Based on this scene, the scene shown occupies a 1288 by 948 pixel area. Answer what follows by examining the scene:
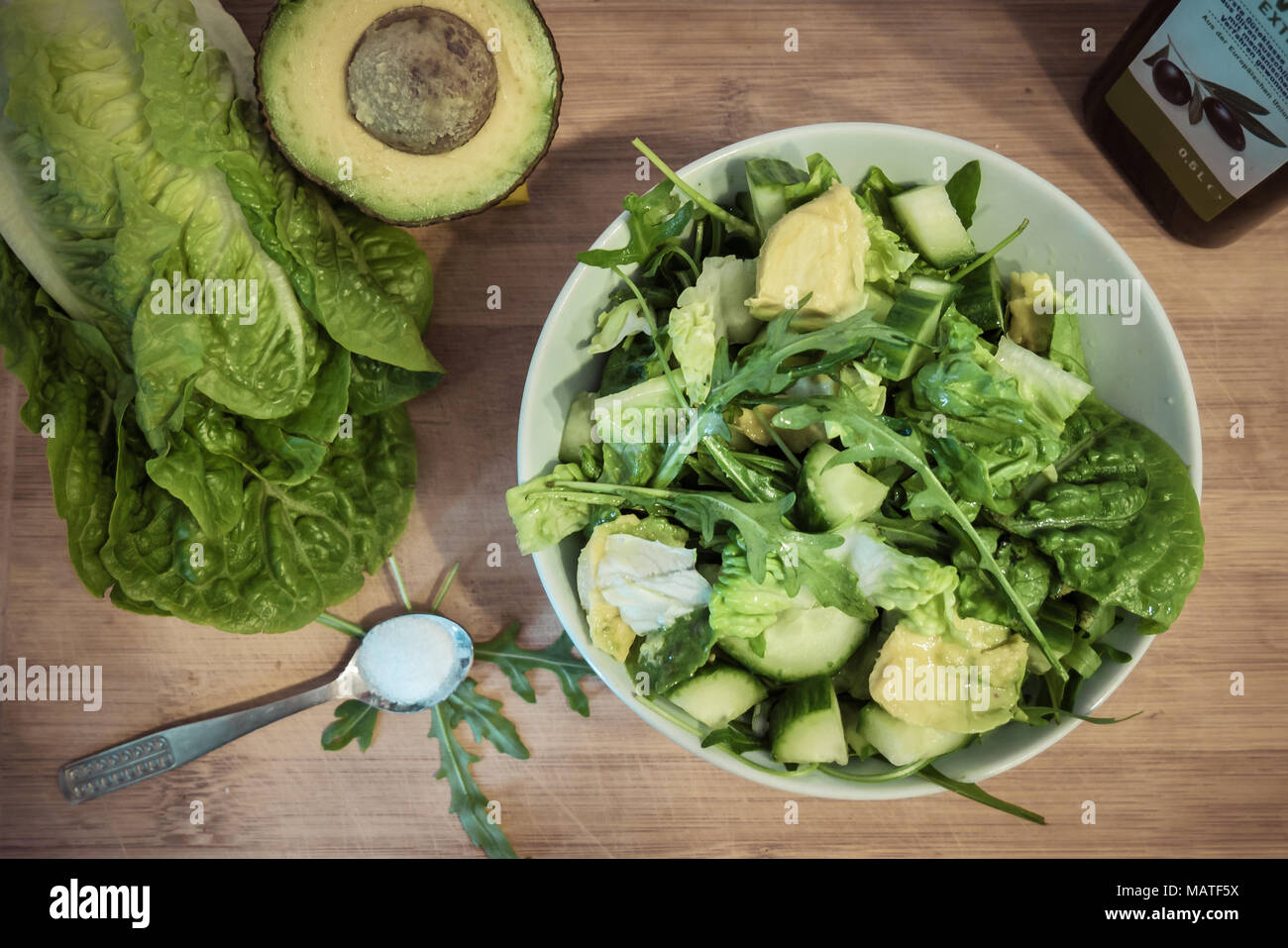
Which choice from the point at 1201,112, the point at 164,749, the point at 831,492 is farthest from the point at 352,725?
the point at 1201,112

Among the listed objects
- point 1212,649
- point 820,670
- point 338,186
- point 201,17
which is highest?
point 201,17

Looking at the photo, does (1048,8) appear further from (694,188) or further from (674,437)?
(674,437)

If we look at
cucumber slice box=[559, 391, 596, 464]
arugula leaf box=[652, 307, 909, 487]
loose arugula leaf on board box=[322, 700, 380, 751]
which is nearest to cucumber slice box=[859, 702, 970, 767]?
arugula leaf box=[652, 307, 909, 487]

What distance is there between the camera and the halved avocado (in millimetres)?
1092

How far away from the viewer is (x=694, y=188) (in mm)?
1192

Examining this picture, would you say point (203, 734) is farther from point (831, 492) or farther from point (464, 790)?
point (831, 492)

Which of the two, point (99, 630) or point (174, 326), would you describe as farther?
point (99, 630)

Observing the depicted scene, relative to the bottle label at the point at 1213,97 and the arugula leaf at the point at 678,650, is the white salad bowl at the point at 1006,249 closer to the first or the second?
the arugula leaf at the point at 678,650

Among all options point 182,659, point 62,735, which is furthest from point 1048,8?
point 62,735

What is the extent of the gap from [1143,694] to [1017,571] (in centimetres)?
48

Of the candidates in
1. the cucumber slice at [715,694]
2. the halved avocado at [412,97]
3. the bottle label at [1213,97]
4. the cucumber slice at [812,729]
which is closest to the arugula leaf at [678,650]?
the cucumber slice at [715,694]

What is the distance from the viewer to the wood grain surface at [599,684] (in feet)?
4.59

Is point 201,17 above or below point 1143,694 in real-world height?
above

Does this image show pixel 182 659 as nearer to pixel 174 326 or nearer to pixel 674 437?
pixel 174 326
